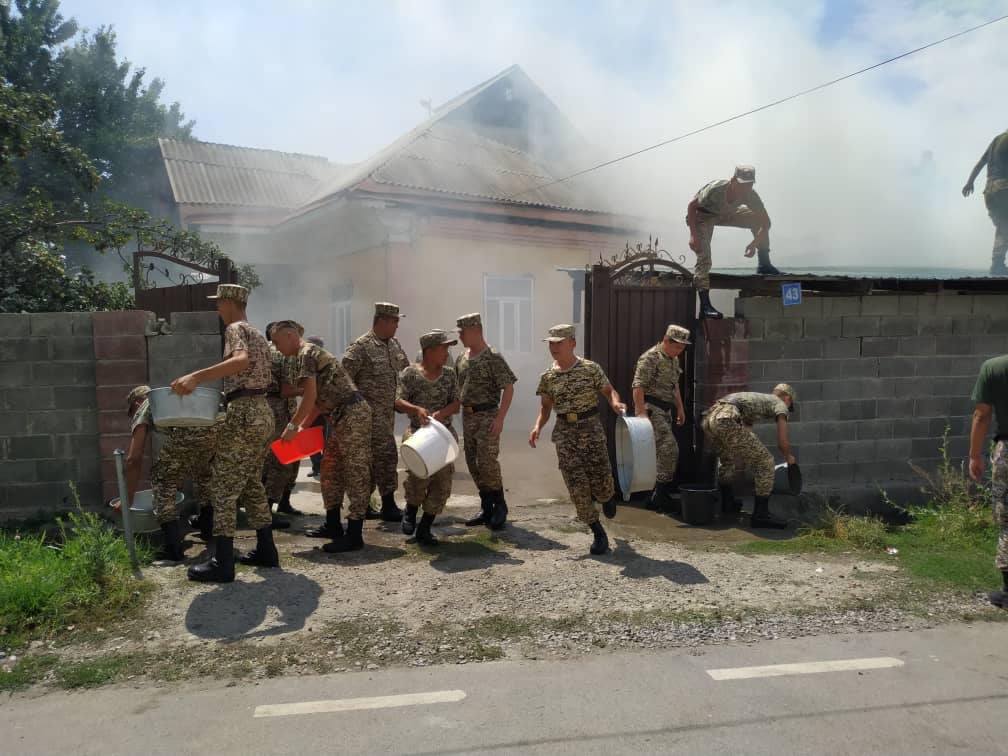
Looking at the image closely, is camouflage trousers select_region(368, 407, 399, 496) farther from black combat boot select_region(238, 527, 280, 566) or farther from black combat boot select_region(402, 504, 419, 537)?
black combat boot select_region(238, 527, 280, 566)

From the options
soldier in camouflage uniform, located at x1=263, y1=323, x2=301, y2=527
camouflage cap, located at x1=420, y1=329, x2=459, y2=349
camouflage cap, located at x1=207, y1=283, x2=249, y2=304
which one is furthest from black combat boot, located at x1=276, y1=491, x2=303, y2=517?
camouflage cap, located at x1=207, y1=283, x2=249, y2=304

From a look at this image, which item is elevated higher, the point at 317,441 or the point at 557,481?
the point at 317,441

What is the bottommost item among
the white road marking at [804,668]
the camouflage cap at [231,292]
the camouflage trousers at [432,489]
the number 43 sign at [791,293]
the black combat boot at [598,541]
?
the white road marking at [804,668]

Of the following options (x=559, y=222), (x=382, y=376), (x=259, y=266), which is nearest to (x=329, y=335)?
(x=259, y=266)

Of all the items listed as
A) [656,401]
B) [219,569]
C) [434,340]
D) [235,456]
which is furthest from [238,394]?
[656,401]

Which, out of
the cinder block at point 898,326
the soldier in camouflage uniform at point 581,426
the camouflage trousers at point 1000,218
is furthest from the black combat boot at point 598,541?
the camouflage trousers at point 1000,218

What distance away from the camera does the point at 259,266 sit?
50.6 ft

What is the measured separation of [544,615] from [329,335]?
38.2ft

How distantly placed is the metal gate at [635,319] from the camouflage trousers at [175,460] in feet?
11.7

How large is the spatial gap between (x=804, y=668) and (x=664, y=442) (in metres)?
3.26

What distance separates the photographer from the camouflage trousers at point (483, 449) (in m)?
6.05

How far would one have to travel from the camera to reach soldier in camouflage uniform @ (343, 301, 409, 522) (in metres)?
6.02

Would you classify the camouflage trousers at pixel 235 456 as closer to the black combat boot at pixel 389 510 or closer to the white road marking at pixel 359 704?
the white road marking at pixel 359 704

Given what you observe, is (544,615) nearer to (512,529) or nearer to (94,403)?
(512,529)
